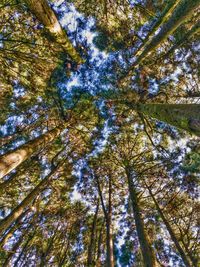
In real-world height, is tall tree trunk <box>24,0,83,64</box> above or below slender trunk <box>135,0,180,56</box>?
below

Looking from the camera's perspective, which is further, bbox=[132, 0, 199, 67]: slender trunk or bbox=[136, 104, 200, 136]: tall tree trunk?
bbox=[132, 0, 199, 67]: slender trunk

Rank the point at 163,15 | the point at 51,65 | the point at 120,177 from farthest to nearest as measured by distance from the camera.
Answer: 1. the point at 120,177
2. the point at 51,65
3. the point at 163,15

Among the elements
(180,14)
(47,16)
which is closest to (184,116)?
(180,14)

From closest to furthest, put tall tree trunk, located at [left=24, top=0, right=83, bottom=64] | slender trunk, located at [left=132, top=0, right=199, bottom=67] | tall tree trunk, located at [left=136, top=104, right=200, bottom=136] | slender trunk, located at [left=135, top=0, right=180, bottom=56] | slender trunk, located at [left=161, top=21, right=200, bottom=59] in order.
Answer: tall tree trunk, located at [left=136, top=104, right=200, bottom=136]
tall tree trunk, located at [left=24, top=0, right=83, bottom=64]
slender trunk, located at [left=132, top=0, right=199, bottom=67]
slender trunk, located at [left=135, top=0, right=180, bottom=56]
slender trunk, located at [left=161, top=21, right=200, bottom=59]

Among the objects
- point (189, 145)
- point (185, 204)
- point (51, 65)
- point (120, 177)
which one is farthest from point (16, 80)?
point (185, 204)

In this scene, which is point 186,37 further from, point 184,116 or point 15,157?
point 15,157

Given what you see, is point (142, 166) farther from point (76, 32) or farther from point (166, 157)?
point (76, 32)

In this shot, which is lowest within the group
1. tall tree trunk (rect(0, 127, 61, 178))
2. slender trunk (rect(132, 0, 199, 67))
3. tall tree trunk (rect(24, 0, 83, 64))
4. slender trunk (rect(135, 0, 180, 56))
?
tall tree trunk (rect(0, 127, 61, 178))

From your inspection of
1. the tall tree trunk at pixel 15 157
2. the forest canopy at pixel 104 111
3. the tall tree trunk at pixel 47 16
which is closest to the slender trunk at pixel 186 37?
the forest canopy at pixel 104 111

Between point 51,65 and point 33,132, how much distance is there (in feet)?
12.4

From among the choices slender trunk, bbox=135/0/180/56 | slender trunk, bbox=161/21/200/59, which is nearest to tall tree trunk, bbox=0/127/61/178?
slender trunk, bbox=135/0/180/56

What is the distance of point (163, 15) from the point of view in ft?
23.8

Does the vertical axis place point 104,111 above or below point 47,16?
above

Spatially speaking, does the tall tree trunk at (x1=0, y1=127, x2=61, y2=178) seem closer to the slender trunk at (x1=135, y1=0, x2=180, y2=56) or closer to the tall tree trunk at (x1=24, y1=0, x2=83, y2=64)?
the tall tree trunk at (x1=24, y1=0, x2=83, y2=64)
